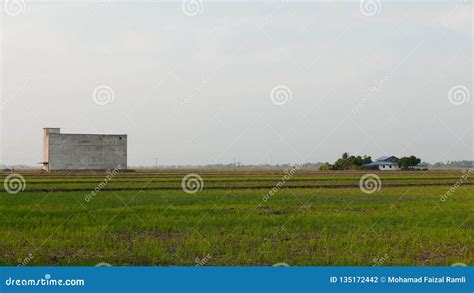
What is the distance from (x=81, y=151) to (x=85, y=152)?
0.56m

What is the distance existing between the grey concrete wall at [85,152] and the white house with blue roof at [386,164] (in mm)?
40487

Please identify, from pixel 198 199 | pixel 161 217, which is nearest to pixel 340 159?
pixel 198 199

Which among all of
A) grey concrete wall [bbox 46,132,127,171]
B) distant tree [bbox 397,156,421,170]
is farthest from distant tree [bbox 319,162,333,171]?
grey concrete wall [bbox 46,132,127,171]

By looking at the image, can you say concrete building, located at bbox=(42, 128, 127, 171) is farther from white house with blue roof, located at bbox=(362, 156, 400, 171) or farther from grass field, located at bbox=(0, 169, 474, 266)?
grass field, located at bbox=(0, 169, 474, 266)

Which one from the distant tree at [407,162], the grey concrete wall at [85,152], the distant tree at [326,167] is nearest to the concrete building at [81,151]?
the grey concrete wall at [85,152]

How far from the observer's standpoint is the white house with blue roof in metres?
85.6

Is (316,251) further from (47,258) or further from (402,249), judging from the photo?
(47,258)

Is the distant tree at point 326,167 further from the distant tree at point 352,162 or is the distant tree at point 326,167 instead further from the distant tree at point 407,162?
the distant tree at point 407,162

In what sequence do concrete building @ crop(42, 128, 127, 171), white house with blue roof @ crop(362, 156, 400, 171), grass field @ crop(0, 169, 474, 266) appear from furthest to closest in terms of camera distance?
white house with blue roof @ crop(362, 156, 400, 171), concrete building @ crop(42, 128, 127, 171), grass field @ crop(0, 169, 474, 266)

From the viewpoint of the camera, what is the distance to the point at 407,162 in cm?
8906

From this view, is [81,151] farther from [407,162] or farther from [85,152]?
[407,162]

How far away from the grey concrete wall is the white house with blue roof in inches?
1594

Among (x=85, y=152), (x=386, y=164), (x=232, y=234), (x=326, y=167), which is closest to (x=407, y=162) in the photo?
(x=386, y=164)
